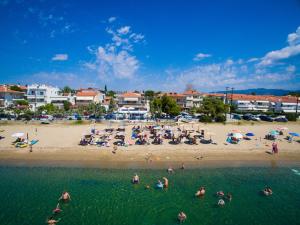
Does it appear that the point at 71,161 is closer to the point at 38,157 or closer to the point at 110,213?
the point at 38,157

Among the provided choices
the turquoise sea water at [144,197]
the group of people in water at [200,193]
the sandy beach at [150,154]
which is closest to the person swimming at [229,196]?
the group of people in water at [200,193]

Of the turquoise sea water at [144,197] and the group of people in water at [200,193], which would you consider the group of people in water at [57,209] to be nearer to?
the turquoise sea water at [144,197]

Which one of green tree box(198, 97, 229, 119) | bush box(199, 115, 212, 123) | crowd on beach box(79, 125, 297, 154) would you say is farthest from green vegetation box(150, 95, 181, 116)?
crowd on beach box(79, 125, 297, 154)

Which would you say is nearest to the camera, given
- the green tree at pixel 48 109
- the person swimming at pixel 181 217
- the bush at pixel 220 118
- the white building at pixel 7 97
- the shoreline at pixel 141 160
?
the person swimming at pixel 181 217

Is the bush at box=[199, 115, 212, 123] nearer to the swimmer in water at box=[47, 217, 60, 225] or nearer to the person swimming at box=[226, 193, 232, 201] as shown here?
the person swimming at box=[226, 193, 232, 201]

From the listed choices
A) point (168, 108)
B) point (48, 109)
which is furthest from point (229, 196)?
point (48, 109)

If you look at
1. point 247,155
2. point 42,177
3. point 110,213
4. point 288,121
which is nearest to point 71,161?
point 42,177

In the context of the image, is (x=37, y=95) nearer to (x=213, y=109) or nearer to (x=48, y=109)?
(x=48, y=109)

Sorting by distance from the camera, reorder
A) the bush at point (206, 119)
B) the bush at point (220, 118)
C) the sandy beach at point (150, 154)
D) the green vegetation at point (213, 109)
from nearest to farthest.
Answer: the sandy beach at point (150, 154)
the bush at point (206, 119)
the bush at point (220, 118)
the green vegetation at point (213, 109)

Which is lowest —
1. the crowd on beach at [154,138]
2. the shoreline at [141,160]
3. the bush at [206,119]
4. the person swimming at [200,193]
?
the person swimming at [200,193]
